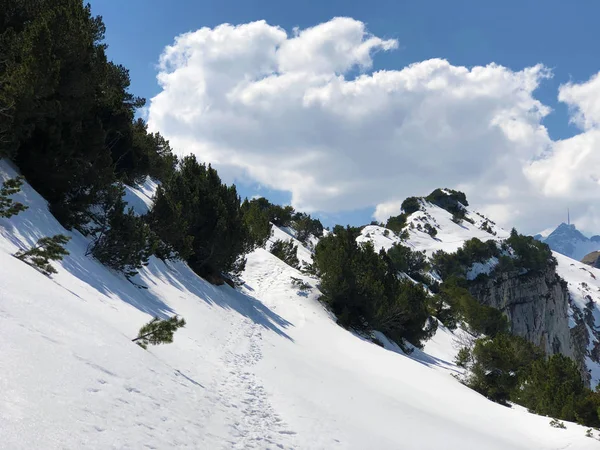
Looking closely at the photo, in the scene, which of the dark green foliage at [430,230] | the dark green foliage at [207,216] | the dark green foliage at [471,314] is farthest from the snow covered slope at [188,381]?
the dark green foliage at [430,230]

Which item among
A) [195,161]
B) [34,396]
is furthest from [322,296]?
[34,396]

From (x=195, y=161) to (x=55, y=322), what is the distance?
21.6 meters

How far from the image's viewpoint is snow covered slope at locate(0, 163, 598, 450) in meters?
4.45

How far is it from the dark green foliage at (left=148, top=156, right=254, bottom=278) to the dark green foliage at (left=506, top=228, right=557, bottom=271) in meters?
85.9

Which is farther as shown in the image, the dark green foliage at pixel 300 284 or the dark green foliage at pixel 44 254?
the dark green foliage at pixel 300 284

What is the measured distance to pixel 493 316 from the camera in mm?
50906

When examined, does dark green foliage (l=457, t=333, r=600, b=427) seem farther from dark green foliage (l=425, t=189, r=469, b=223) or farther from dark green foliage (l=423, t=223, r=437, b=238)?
dark green foliage (l=425, t=189, r=469, b=223)

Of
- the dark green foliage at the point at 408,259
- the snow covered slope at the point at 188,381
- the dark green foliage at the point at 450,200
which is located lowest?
the snow covered slope at the point at 188,381

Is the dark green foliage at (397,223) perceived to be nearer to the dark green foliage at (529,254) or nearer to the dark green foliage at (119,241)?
the dark green foliage at (529,254)

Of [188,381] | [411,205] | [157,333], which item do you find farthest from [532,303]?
[157,333]

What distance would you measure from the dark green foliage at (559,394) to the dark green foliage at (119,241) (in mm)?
24377

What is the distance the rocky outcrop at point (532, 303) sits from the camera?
8385 cm

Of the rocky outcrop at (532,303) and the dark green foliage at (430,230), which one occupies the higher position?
the dark green foliage at (430,230)

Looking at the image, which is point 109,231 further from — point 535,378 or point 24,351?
point 535,378
